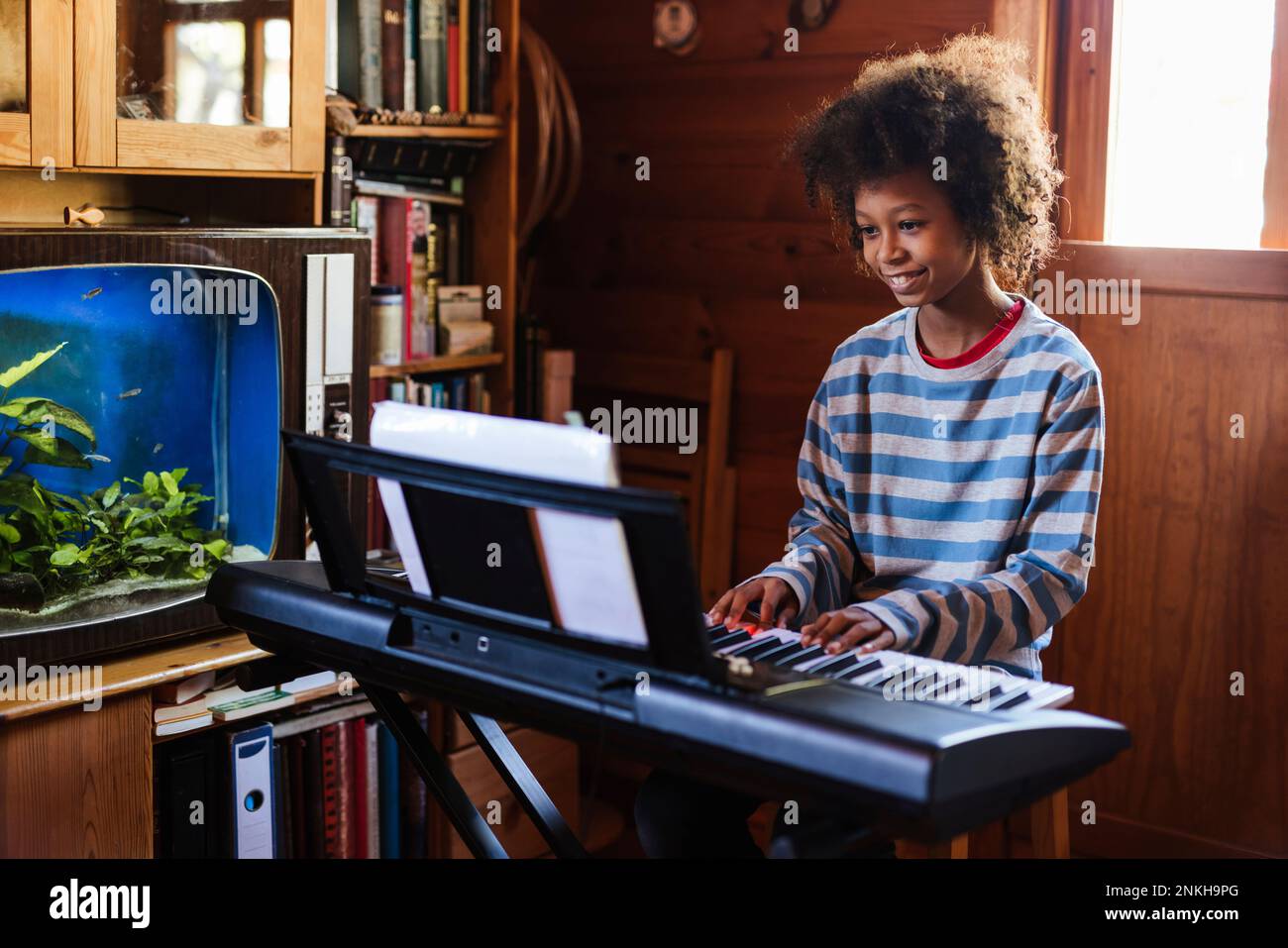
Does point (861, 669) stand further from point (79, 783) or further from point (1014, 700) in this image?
point (79, 783)

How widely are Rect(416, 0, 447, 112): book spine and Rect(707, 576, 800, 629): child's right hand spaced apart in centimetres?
121

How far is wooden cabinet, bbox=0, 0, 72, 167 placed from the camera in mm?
1781

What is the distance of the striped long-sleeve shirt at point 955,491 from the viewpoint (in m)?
1.67

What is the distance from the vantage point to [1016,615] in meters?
1.67

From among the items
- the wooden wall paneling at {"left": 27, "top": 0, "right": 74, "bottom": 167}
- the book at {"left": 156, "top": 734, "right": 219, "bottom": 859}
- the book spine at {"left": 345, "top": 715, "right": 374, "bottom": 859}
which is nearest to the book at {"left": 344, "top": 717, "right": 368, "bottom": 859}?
the book spine at {"left": 345, "top": 715, "right": 374, "bottom": 859}

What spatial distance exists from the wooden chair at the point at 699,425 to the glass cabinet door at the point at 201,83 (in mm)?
807

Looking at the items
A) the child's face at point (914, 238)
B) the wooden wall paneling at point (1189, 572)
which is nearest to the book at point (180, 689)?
the child's face at point (914, 238)

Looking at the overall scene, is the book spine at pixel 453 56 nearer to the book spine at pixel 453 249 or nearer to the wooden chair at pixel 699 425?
the book spine at pixel 453 249

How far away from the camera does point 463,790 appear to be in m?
1.57

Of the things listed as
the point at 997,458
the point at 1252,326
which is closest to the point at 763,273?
the point at 1252,326

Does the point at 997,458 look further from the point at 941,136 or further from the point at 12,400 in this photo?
the point at 12,400

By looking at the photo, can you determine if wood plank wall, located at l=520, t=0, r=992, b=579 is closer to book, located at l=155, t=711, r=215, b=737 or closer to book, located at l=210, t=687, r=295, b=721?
book, located at l=210, t=687, r=295, b=721

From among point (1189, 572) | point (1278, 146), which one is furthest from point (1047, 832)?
point (1278, 146)
